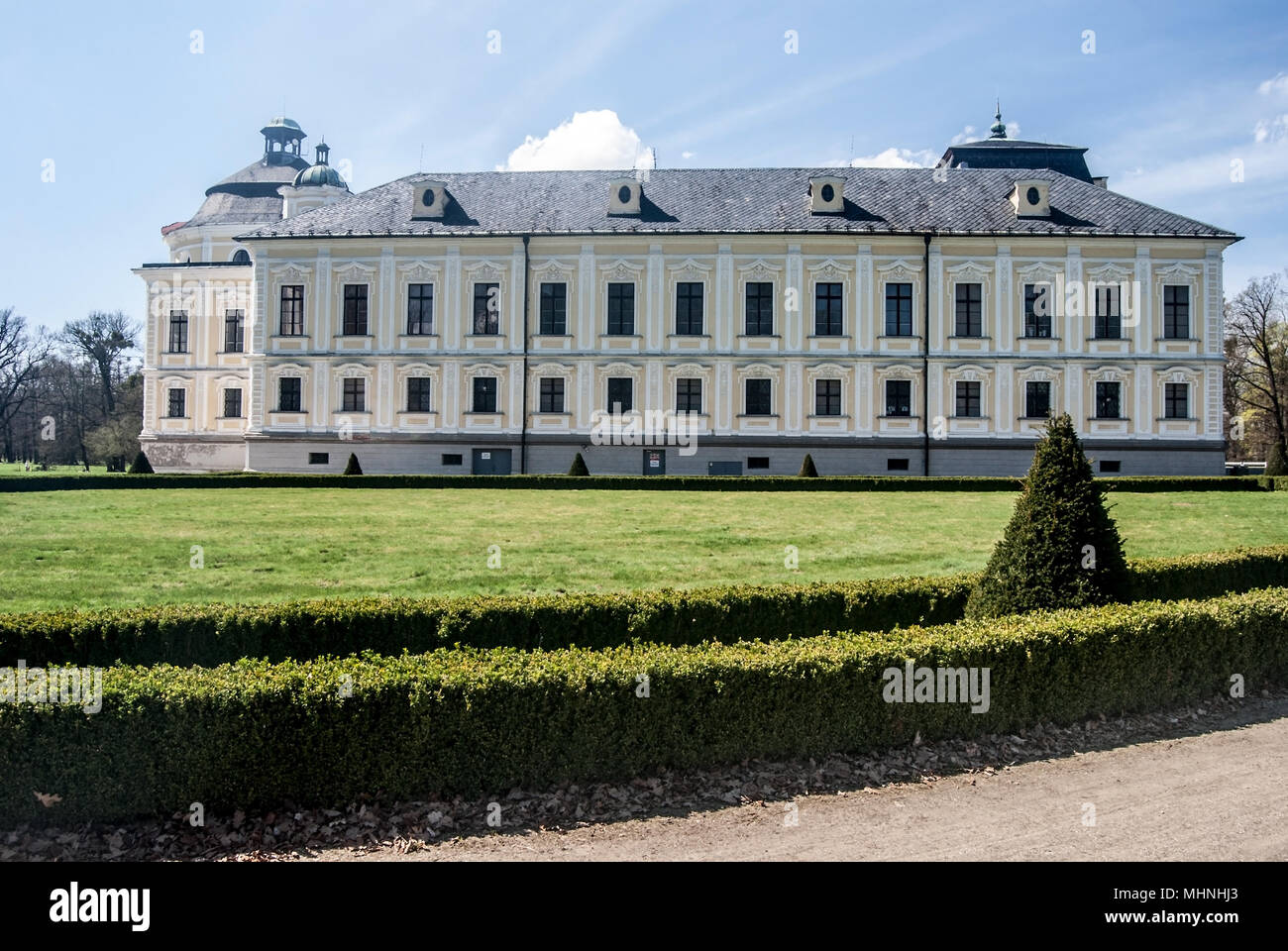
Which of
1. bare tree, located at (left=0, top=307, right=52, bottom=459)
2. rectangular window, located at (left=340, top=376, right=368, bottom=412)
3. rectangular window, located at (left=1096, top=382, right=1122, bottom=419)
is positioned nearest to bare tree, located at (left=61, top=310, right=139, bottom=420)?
bare tree, located at (left=0, top=307, right=52, bottom=459)

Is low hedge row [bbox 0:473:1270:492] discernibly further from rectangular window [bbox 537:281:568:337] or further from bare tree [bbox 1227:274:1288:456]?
bare tree [bbox 1227:274:1288:456]

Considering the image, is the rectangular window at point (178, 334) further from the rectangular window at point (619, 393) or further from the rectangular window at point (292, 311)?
the rectangular window at point (619, 393)

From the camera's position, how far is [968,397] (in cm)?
3553

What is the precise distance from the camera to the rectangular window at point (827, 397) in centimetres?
3572

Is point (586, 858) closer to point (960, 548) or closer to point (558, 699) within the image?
point (558, 699)

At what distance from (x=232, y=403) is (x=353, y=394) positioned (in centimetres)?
1344

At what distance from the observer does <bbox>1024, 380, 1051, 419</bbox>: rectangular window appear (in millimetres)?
35219

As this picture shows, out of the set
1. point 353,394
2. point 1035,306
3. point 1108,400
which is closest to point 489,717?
point 353,394

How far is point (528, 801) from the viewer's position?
6.20 metres

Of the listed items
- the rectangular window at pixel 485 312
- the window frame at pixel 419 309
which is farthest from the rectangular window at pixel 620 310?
the window frame at pixel 419 309

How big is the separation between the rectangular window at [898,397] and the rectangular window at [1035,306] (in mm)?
5161

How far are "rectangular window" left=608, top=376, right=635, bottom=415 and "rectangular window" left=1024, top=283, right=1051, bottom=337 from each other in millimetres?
15967

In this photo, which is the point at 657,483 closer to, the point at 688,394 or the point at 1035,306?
the point at 688,394

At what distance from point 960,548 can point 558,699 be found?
10132 millimetres
